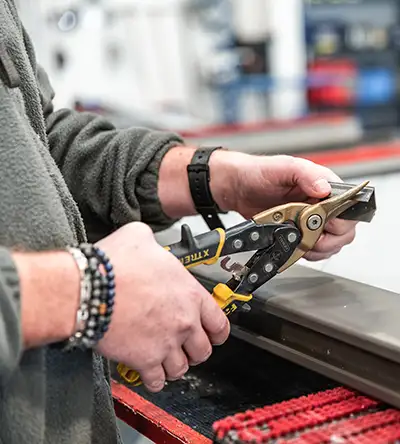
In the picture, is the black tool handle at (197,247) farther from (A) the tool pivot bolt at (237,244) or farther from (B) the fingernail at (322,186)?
(B) the fingernail at (322,186)

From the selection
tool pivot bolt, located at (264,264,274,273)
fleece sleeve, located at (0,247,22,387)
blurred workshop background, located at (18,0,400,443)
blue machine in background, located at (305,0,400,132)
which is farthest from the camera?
blue machine in background, located at (305,0,400,132)

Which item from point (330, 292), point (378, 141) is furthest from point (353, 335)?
point (378, 141)

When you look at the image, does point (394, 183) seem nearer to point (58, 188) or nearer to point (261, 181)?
point (261, 181)

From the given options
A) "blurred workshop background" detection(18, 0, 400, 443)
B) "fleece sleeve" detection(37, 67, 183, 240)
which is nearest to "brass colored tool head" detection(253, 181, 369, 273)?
"fleece sleeve" detection(37, 67, 183, 240)

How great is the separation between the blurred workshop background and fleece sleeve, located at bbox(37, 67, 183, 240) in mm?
1070

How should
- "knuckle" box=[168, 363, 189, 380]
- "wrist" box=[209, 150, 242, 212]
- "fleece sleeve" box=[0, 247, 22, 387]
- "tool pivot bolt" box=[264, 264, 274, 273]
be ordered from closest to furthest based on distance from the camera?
"fleece sleeve" box=[0, 247, 22, 387] → "knuckle" box=[168, 363, 189, 380] → "tool pivot bolt" box=[264, 264, 274, 273] → "wrist" box=[209, 150, 242, 212]

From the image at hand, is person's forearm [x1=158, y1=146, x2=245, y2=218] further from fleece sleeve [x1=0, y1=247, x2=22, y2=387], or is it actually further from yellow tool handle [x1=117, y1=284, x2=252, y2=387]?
fleece sleeve [x1=0, y1=247, x2=22, y2=387]

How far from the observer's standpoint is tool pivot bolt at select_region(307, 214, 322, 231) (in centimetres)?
82

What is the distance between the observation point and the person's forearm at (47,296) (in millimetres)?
590

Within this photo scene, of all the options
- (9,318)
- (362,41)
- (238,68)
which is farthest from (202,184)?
(362,41)

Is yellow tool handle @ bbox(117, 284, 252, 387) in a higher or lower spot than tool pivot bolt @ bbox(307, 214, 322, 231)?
lower

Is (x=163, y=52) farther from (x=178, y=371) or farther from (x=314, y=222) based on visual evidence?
(x=178, y=371)

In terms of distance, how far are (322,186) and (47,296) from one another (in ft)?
1.25

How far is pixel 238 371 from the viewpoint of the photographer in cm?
100
